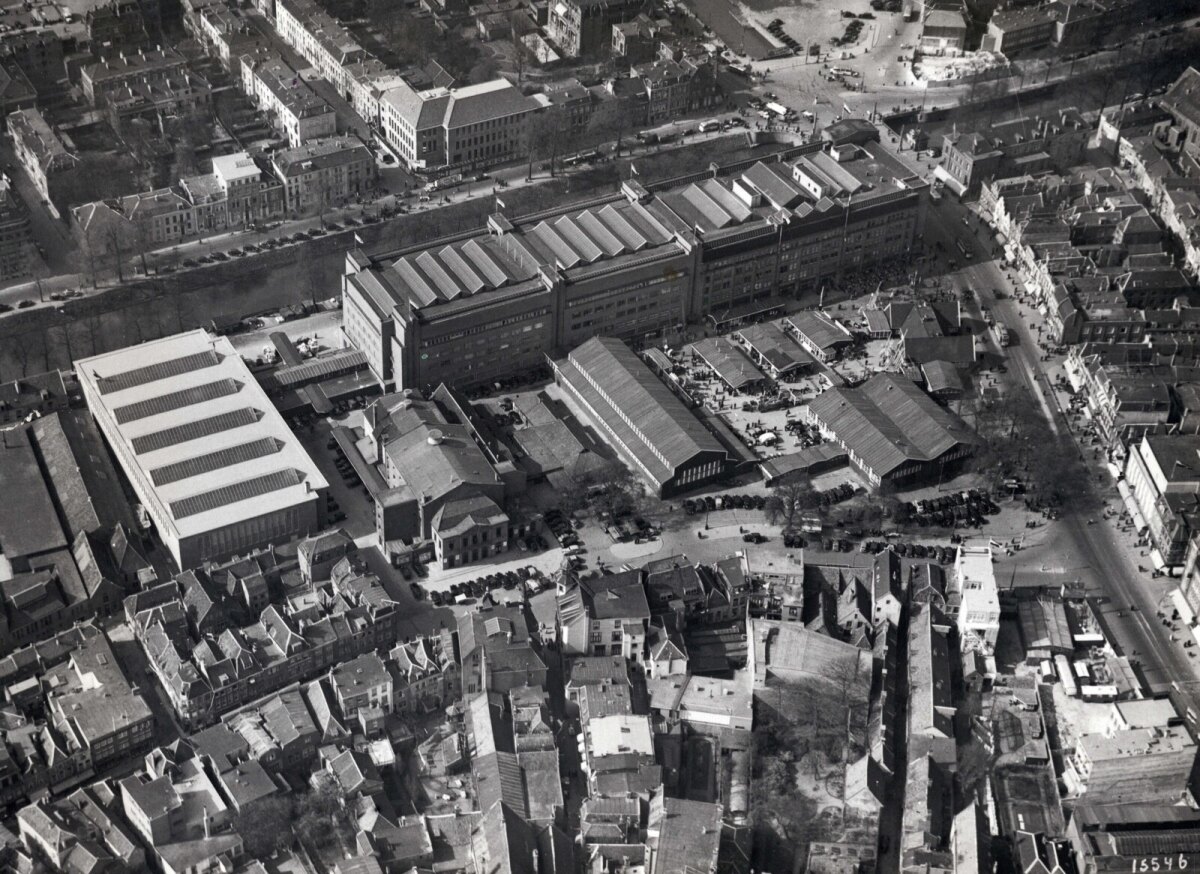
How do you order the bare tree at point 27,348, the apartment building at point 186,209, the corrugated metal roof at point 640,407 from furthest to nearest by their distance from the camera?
1. the apartment building at point 186,209
2. the bare tree at point 27,348
3. the corrugated metal roof at point 640,407

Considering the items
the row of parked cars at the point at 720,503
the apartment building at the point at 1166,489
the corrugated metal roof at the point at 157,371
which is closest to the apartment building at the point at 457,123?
the corrugated metal roof at the point at 157,371

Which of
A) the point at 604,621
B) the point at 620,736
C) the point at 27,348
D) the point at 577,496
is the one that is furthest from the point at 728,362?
the point at 27,348

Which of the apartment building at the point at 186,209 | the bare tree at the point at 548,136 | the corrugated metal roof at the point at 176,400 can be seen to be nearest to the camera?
the corrugated metal roof at the point at 176,400

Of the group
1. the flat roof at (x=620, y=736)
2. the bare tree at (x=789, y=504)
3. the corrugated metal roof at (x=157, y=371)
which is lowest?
the flat roof at (x=620, y=736)

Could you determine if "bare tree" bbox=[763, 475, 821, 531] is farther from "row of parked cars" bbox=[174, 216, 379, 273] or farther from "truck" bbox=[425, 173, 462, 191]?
"truck" bbox=[425, 173, 462, 191]

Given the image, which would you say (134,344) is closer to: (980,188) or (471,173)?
(471,173)

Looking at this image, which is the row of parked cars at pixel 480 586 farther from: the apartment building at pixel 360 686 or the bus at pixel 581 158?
the bus at pixel 581 158
